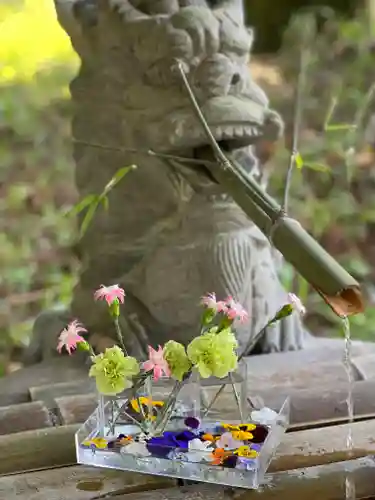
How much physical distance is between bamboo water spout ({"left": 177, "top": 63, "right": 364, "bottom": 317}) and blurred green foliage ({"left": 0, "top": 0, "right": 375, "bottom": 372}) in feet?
3.13

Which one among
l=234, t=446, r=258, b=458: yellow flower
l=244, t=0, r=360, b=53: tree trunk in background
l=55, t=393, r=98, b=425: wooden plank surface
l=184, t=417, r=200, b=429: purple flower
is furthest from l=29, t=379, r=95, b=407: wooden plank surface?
l=244, t=0, r=360, b=53: tree trunk in background

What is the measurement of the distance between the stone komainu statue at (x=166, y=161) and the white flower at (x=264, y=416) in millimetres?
318

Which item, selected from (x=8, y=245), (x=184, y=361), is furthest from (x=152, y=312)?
(x=8, y=245)

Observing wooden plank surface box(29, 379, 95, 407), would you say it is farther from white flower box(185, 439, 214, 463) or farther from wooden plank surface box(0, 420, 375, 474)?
white flower box(185, 439, 214, 463)

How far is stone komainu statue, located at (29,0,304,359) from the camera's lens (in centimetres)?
135

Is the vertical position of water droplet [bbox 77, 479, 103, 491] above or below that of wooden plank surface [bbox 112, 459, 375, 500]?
above

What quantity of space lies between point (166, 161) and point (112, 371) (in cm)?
49

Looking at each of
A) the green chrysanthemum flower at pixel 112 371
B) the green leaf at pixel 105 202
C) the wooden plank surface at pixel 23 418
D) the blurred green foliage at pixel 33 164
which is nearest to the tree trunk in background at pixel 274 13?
the blurred green foliage at pixel 33 164

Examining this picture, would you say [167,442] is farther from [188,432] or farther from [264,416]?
[264,416]

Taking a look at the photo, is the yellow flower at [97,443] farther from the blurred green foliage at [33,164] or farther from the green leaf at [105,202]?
the blurred green foliage at [33,164]

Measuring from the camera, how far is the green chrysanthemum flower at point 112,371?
995mm

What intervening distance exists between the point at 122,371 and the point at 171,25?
2.01 feet

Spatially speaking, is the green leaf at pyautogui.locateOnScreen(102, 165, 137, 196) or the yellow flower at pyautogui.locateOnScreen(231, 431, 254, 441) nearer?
the yellow flower at pyautogui.locateOnScreen(231, 431, 254, 441)

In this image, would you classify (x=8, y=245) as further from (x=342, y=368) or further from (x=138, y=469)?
(x=138, y=469)
